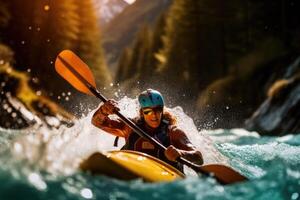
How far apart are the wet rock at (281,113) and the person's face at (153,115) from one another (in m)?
10.0

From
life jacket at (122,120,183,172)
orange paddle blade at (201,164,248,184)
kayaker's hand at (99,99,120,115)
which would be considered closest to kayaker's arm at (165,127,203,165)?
life jacket at (122,120,183,172)

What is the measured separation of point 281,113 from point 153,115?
1192cm

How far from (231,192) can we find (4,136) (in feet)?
22.2

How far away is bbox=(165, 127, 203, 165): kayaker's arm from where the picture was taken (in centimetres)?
639

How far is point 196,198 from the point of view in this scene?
199 inches

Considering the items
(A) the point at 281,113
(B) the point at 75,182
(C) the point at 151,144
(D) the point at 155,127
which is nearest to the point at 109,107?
(D) the point at 155,127

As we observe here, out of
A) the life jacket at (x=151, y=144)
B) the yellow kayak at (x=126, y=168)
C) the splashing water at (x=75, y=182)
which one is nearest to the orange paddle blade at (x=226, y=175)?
the splashing water at (x=75, y=182)

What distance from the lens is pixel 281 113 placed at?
1839 cm

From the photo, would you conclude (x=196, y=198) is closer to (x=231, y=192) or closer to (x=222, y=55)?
(x=231, y=192)

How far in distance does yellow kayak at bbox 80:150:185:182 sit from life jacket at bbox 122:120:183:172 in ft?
3.36

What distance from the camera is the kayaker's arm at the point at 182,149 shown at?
6.39m

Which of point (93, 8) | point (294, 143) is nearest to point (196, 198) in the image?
point (294, 143)

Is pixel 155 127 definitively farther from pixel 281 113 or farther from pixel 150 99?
pixel 281 113

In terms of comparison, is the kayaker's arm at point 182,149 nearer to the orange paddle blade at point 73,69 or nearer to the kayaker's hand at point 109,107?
the kayaker's hand at point 109,107
